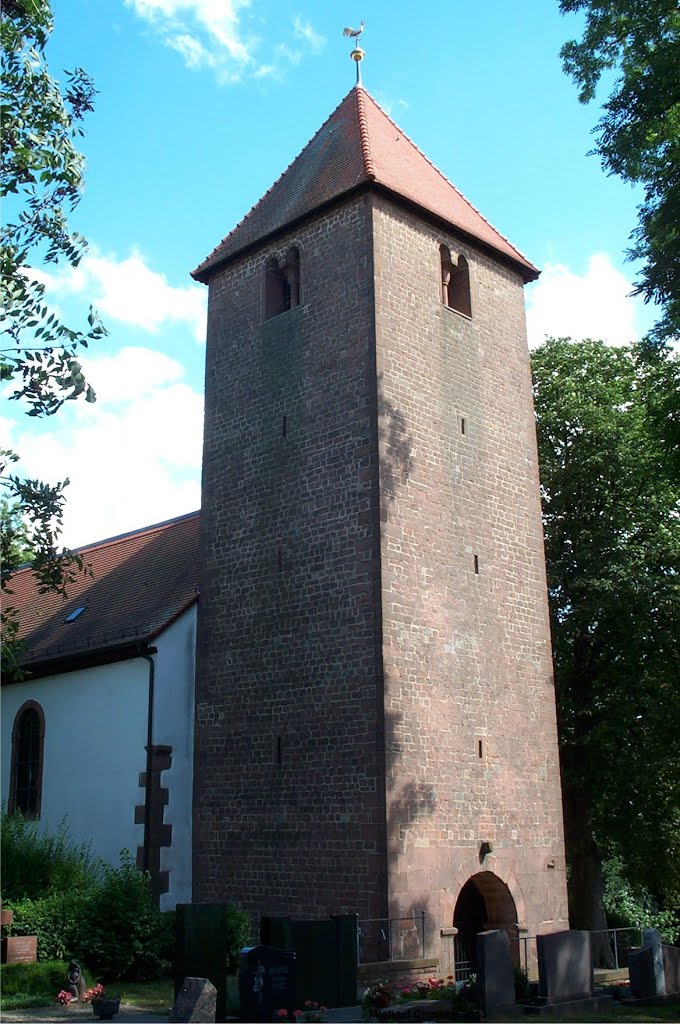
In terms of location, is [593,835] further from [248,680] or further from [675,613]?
[248,680]

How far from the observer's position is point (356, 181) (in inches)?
696

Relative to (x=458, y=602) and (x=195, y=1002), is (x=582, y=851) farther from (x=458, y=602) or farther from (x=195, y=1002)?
(x=195, y=1002)

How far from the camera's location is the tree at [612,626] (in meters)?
22.1

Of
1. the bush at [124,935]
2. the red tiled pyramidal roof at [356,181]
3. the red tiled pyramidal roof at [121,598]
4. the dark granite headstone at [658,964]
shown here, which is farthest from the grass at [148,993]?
the red tiled pyramidal roof at [356,181]

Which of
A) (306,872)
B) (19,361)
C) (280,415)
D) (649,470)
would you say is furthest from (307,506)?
(649,470)

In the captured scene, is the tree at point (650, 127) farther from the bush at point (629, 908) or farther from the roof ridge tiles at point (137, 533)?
the bush at point (629, 908)

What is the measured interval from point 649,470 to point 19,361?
1619cm

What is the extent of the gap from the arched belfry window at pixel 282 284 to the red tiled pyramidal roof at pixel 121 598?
548 cm

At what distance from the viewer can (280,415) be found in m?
17.9

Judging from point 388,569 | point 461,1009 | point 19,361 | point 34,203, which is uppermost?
point 34,203

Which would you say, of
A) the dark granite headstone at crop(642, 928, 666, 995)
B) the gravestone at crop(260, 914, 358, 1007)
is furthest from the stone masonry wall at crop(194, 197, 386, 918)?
the dark granite headstone at crop(642, 928, 666, 995)

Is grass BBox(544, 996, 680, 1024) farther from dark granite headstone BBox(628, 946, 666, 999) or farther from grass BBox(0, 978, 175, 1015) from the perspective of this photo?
grass BBox(0, 978, 175, 1015)

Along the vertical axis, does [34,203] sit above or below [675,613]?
above

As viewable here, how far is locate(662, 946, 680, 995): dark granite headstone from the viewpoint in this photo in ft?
48.0
